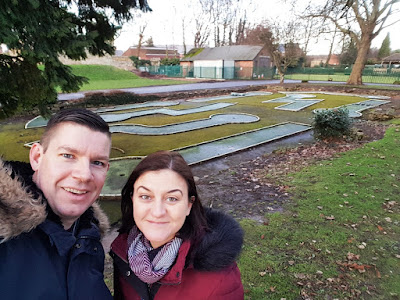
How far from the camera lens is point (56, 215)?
1.45m

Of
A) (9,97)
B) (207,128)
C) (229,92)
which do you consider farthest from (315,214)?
(229,92)

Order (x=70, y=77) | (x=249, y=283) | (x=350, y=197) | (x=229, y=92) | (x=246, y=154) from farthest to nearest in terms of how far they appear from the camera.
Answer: (x=229, y=92) → (x=246, y=154) → (x=70, y=77) → (x=350, y=197) → (x=249, y=283)

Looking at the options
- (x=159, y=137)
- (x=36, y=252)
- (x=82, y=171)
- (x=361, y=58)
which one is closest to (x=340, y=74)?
(x=361, y=58)

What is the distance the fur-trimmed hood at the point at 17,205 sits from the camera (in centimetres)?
120

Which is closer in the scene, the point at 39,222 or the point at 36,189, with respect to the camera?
the point at 39,222

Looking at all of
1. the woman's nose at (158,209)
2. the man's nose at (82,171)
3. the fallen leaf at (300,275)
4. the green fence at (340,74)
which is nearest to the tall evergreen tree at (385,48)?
the green fence at (340,74)

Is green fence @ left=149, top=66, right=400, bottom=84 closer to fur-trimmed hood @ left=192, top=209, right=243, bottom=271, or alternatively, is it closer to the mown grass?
the mown grass

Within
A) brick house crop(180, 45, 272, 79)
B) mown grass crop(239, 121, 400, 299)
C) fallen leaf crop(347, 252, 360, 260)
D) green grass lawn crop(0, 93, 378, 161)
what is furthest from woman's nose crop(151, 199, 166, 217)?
brick house crop(180, 45, 272, 79)

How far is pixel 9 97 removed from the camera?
6.17 meters

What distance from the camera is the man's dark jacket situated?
3.91 feet

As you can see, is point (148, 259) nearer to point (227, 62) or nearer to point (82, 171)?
point (82, 171)

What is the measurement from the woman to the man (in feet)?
0.71

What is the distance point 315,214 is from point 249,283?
2.16 m

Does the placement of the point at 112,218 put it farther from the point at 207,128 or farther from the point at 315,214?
the point at 207,128
